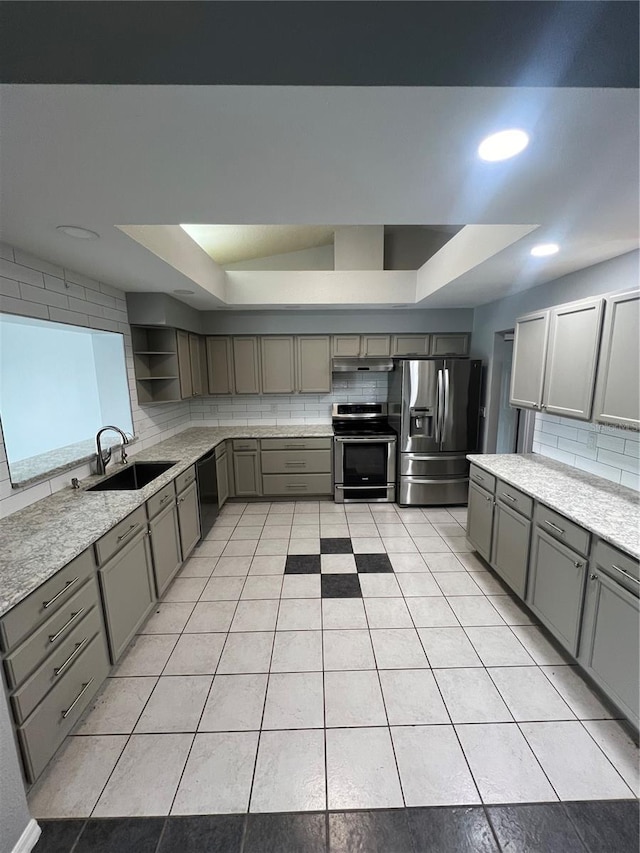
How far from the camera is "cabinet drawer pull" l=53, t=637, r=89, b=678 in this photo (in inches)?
54.3

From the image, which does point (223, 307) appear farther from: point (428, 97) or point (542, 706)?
point (542, 706)

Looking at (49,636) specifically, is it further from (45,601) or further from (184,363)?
(184,363)

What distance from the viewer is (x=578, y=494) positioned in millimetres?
2004

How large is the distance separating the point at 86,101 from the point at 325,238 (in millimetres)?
3535

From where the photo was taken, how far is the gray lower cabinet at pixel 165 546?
2238mm

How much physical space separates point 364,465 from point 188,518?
6.59ft

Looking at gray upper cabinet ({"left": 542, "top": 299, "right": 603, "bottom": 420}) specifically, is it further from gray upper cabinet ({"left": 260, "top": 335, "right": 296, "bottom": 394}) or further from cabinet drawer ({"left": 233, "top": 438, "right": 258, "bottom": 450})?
cabinet drawer ({"left": 233, "top": 438, "right": 258, "bottom": 450})

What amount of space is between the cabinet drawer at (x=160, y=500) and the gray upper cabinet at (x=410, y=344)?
2885 mm

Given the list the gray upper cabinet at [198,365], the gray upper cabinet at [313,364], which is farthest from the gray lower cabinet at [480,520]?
the gray upper cabinet at [198,365]

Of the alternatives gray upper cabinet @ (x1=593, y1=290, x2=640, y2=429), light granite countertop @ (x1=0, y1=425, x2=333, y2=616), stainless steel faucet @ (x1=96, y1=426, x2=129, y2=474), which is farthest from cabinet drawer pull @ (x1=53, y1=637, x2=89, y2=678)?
gray upper cabinet @ (x1=593, y1=290, x2=640, y2=429)

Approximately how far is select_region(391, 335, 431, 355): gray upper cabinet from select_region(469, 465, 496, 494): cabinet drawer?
180 cm

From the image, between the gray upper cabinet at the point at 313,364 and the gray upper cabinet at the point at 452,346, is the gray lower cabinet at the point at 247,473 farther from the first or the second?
the gray upper cabinet at the point at 452,346

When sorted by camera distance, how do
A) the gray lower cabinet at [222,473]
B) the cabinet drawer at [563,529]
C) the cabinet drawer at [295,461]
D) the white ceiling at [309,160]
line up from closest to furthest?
the white ceiling at [309,160] → the cabinet drawer at [563,529] → the gray lower cabinet at [222,473] → the cabinet drawer at [295,461]

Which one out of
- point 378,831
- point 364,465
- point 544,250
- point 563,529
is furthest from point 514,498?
point 364,465
